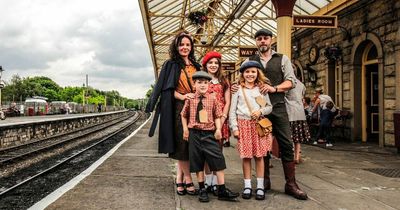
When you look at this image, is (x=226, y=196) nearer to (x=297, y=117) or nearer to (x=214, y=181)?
(x=214, y=181)

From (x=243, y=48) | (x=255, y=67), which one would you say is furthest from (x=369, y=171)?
(x=243, y=48)

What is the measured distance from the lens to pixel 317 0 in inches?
488

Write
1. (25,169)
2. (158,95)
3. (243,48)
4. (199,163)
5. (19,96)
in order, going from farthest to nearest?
(19,96)
(243,48)
(25,169)
(158,95)
(199,163)

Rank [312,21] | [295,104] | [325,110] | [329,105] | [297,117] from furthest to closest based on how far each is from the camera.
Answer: [325,110], [329,105], [312,21], [297,117], [295,104]

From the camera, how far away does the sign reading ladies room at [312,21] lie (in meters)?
8.73

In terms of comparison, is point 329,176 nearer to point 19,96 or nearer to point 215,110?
point 215,110

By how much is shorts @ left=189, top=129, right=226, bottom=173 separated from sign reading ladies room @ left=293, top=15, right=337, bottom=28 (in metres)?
5.56

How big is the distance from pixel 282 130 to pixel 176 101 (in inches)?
47.1

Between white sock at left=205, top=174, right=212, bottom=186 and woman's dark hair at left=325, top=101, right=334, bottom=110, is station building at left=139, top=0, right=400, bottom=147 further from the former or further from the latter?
white sock at left=205, top=174, right=212, bottom=186

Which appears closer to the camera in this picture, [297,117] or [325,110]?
[297,117]

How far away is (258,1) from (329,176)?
36.6 ft

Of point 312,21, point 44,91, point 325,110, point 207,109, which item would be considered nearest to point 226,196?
point 207,109

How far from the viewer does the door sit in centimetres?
1094

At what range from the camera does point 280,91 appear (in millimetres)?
4156
